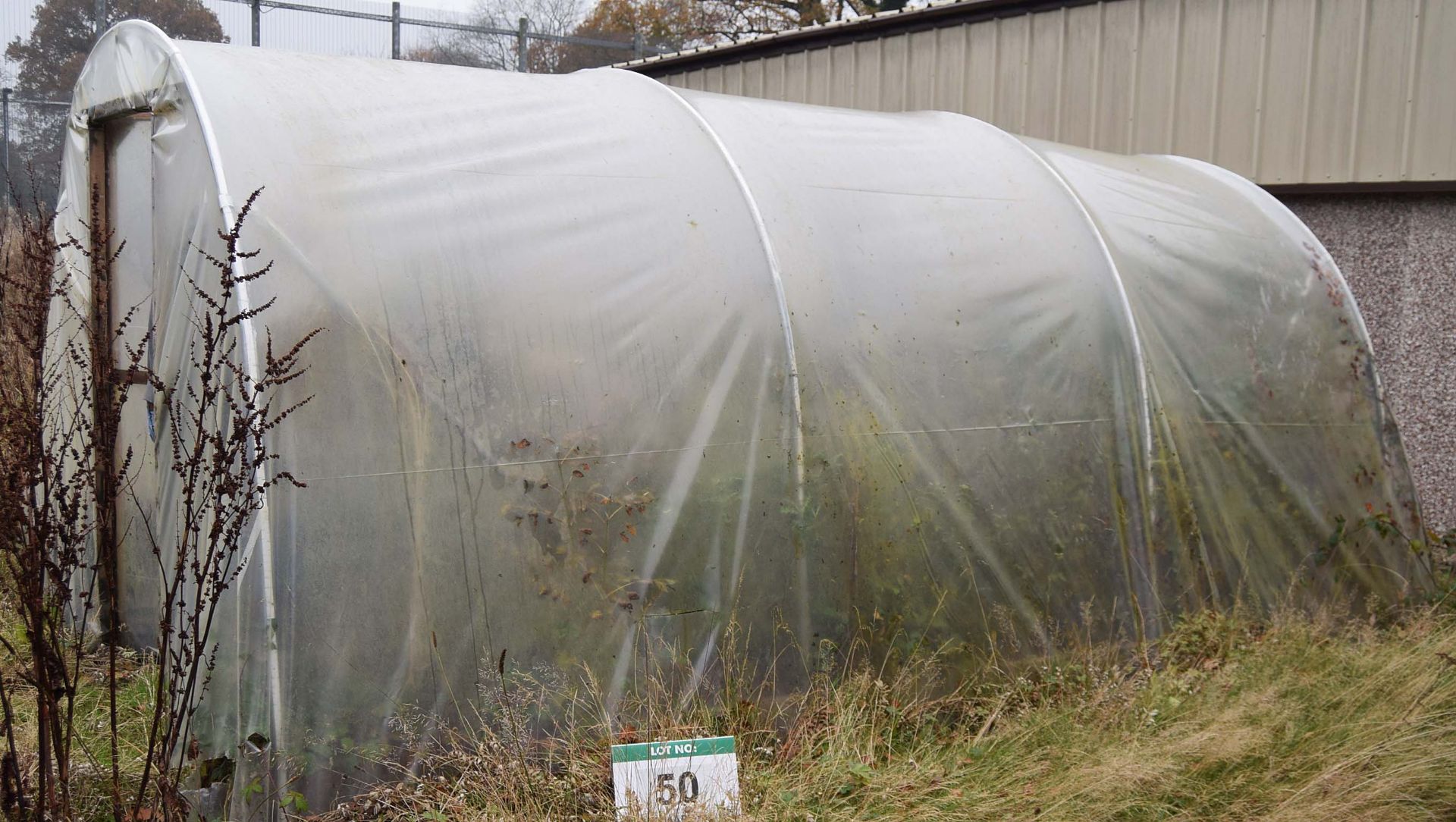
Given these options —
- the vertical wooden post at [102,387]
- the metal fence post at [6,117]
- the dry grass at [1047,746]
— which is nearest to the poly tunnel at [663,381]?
the vertical wooden post at [102,387]

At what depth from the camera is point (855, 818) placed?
11.9ft

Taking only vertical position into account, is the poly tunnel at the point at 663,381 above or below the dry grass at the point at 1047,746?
above

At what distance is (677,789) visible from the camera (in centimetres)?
370

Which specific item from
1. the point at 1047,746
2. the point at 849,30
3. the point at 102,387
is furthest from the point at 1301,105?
the point at 102,387

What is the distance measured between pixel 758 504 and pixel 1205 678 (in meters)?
2.15

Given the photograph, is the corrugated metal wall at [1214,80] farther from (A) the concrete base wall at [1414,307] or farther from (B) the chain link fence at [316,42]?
(B) the chain link fence at [316,42]

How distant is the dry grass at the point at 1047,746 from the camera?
3742 millimetres

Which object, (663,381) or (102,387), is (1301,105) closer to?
(663,381)

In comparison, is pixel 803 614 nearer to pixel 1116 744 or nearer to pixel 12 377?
pixel 1116 744

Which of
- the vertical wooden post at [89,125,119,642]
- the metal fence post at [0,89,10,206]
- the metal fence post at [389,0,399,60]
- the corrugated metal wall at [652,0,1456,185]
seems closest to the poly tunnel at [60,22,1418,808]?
the vertical wooden post at [89,125,119,642]

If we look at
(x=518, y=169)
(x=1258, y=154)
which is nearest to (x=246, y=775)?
(x=518, y=169)

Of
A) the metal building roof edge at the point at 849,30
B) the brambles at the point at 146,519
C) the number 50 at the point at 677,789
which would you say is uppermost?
the metal building roof edge at the point at 849,30

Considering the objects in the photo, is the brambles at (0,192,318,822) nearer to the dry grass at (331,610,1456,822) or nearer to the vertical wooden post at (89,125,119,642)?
the vertical wooden post at (89,125,119,642)

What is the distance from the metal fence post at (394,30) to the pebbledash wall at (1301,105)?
7019 millimetres
